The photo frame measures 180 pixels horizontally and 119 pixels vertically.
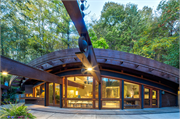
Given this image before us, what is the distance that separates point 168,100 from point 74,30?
14241 millimetres

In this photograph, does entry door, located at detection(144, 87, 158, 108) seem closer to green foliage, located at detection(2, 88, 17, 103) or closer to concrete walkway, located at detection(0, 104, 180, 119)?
concrete walkway, located at detection(0, 104, 180, 119)

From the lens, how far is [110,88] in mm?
8539

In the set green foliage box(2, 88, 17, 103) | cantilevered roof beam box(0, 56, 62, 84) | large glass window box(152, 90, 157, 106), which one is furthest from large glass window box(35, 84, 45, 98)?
large glass window box(152, 90, 157, 106)

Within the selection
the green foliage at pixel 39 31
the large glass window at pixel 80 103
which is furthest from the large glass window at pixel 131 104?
the green foliage at pixel 39 31

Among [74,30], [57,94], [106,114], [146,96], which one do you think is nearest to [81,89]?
[57,94]

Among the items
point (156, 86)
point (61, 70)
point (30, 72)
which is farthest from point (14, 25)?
point (156, 86)

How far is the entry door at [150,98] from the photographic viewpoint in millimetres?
8781

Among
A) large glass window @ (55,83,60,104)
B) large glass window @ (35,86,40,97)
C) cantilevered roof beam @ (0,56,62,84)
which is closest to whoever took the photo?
cantilevered roof beam @ (0,56,62,84)

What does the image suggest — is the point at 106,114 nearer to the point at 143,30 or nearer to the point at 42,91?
the point at 42,91

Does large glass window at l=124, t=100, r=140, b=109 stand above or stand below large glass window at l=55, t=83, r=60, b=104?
below

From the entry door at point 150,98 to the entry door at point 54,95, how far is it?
24.5ft

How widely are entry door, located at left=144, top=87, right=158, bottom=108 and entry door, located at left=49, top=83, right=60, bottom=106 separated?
7.47 m

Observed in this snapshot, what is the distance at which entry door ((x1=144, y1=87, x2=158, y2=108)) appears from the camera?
8.78 meters

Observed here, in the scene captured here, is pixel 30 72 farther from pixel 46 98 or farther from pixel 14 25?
pixel 14 25
